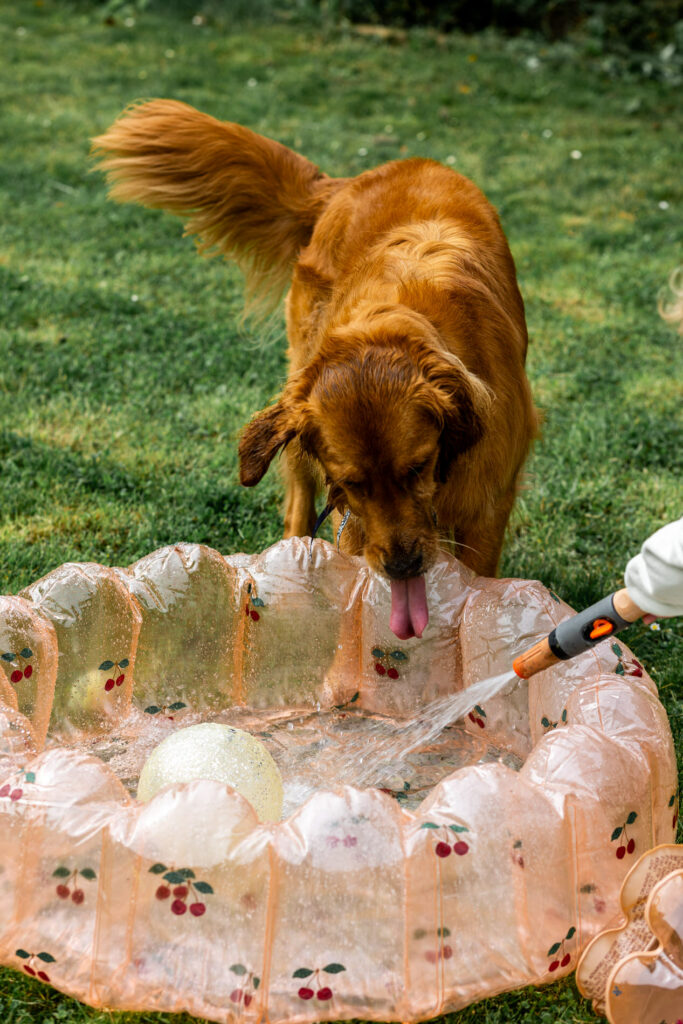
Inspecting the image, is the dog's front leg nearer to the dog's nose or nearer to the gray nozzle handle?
the dog's nose

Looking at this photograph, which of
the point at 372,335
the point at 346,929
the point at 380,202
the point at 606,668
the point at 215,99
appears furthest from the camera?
the point at 215,99

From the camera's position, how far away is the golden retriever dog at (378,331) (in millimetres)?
3031

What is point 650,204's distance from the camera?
8.22 meters

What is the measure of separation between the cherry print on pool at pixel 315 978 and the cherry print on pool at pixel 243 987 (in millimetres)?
99

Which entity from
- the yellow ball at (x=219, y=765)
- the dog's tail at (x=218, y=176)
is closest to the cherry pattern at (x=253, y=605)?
the yellow ball at (x=219, y=765)

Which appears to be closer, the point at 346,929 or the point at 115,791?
the point at 346,929

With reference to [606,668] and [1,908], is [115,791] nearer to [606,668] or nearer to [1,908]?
[1,908]

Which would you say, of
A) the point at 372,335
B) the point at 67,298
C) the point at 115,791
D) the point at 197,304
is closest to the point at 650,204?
the point at 197,304

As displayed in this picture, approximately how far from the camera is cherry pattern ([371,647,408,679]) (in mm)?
3463

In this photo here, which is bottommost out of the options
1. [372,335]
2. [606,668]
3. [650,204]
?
[650,204]

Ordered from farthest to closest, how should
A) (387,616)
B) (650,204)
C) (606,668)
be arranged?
(650,204) < (387,616) < (606,668)

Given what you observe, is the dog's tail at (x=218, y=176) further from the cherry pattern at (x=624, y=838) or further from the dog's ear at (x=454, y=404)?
the cherry pattern at (x=624, y=838)

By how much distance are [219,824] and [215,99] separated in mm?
9209

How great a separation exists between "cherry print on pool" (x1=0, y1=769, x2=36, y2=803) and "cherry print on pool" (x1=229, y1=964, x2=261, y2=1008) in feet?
2.07
